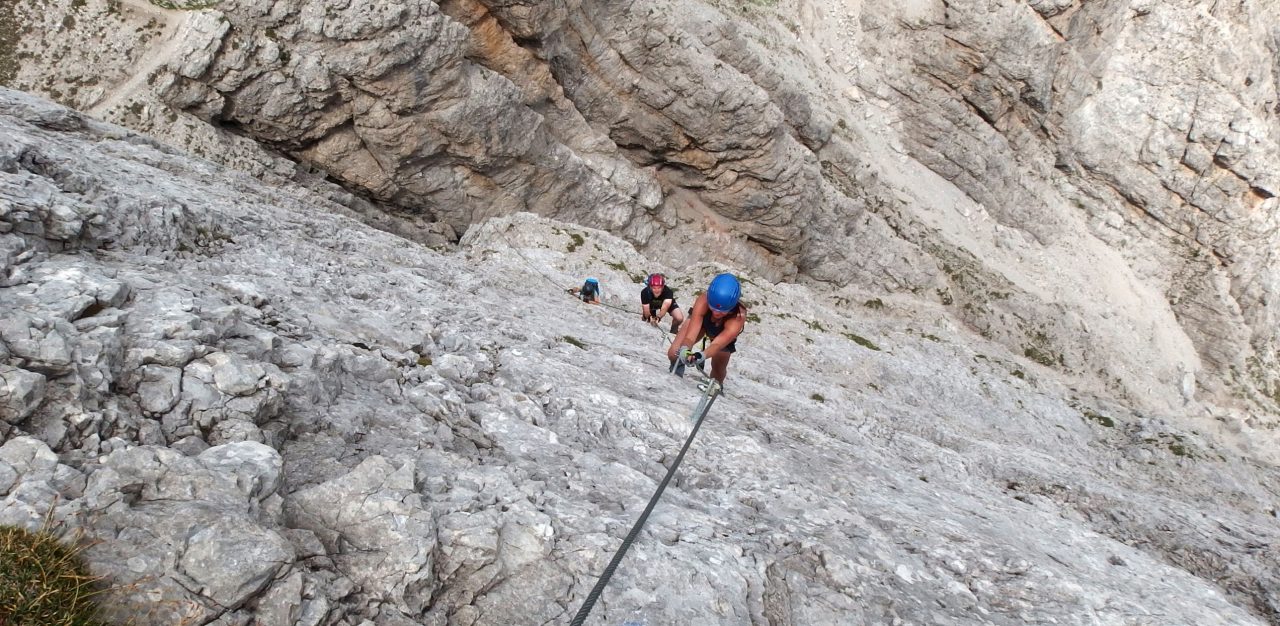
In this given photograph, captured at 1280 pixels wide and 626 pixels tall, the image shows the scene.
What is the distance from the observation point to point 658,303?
18422 mm

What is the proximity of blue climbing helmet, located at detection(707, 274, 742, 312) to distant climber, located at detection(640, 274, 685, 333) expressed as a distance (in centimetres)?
685

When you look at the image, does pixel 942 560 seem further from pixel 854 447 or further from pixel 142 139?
pixel 142 139

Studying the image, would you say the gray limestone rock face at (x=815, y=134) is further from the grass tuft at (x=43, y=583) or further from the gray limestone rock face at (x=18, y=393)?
the grass tuft at (x=43, y=583)

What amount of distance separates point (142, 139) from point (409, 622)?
24.0m

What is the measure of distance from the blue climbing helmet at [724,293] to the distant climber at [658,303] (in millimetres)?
6848

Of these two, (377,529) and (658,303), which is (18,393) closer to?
(377,529)

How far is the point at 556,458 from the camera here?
8.62m

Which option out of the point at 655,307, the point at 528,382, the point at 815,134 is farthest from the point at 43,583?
the point at 815,134

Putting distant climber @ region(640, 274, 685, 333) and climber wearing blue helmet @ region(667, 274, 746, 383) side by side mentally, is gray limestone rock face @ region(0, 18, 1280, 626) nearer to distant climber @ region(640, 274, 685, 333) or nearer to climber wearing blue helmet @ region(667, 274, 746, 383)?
distant climber @ region(640, 274, 685, 333)

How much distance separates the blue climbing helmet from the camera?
10.8 metres

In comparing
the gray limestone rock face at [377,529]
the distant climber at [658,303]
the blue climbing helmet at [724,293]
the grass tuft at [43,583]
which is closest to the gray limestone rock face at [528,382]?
the gray limestone rock face at [377,529]

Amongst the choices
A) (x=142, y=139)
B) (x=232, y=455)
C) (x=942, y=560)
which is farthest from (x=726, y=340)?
(x=142, y=139)

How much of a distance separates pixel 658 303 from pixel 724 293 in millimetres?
7737

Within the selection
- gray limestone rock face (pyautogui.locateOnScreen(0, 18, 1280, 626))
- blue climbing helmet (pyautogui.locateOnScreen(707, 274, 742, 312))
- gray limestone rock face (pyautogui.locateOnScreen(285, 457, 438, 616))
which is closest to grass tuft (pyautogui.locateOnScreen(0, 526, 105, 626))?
gray limestone rock face (pyautogui.locateOnScreen(0, 18, 1280, 626))
